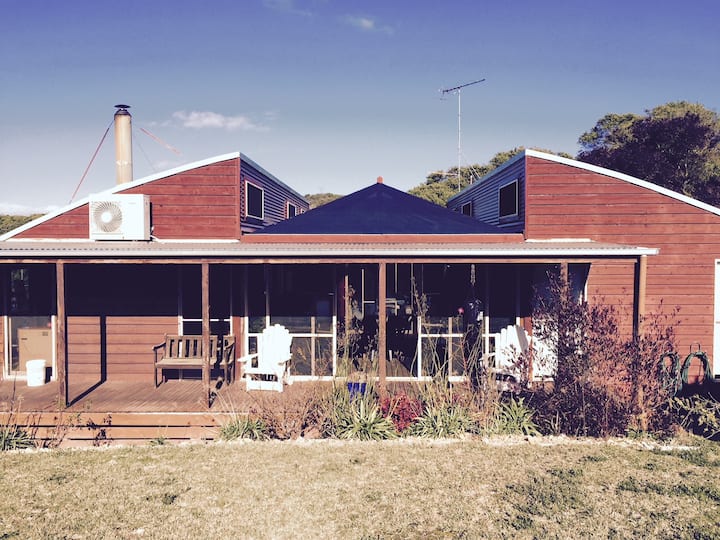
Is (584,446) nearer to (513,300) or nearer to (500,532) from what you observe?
(500,532)

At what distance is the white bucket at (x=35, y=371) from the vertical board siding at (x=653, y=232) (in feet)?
29.1

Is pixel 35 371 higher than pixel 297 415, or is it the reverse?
pixel 35 371

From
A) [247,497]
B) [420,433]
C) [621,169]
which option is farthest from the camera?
[621,169]

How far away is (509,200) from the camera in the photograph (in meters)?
10.6

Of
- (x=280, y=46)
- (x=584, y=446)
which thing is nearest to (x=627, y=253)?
(x=584, y=446)

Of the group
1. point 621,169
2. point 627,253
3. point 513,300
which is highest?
point 621,169

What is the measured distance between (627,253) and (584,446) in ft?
9.02

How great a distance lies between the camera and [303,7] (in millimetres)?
11828

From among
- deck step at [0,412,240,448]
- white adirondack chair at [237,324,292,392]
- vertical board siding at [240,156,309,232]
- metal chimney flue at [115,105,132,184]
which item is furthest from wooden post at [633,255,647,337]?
metal chimney flue at [115,105,132,184]

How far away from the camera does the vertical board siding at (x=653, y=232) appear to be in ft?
30.2

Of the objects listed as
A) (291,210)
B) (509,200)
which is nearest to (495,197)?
(509,200)

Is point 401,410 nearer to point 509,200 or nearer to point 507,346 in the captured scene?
point 507,346

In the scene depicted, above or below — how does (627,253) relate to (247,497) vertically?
above

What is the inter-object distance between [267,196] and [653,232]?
796 cm
